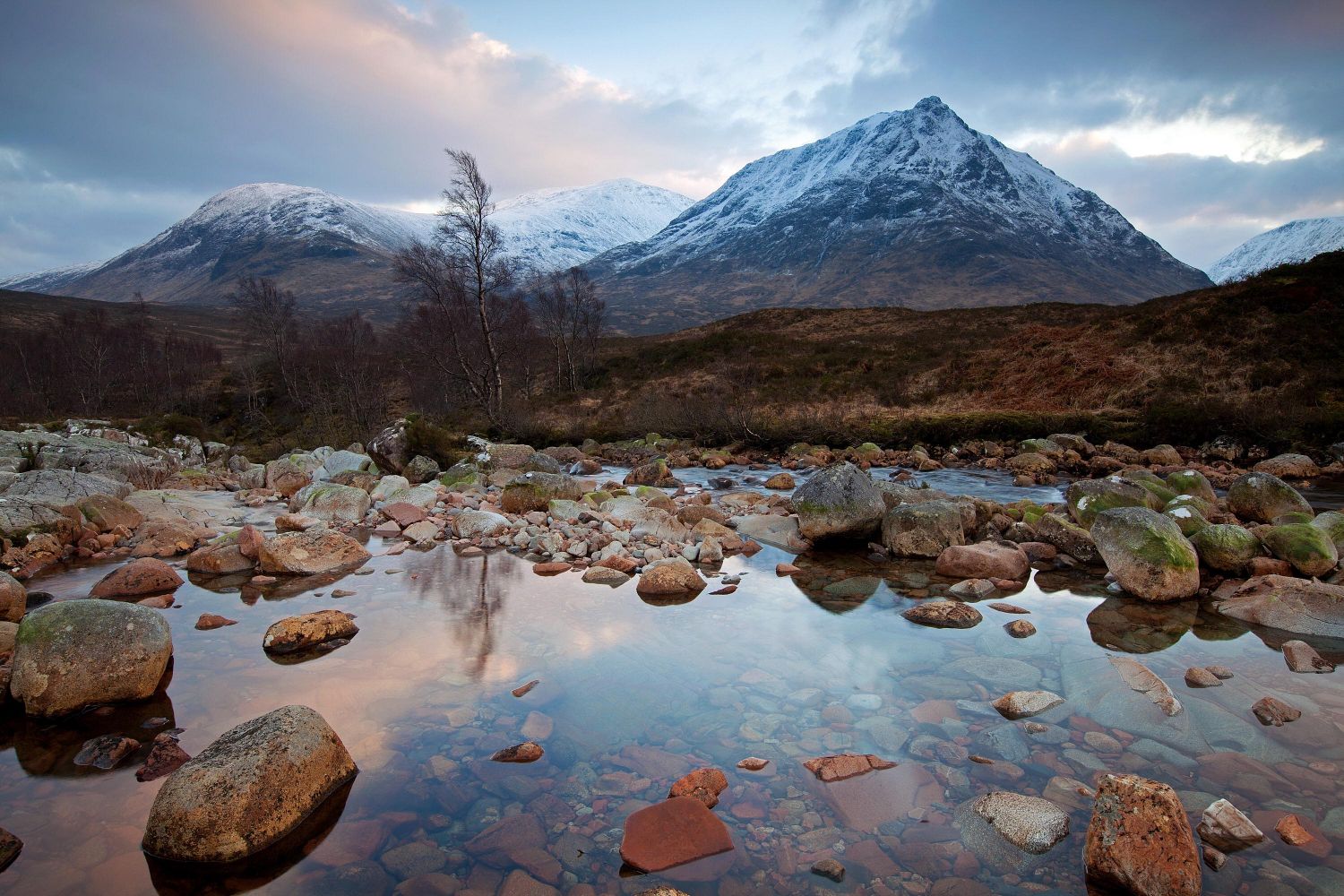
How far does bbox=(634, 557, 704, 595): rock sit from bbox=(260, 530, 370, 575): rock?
176 inches

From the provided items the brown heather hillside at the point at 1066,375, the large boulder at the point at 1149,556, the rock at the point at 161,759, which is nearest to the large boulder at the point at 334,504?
the rock at the point at 161,759

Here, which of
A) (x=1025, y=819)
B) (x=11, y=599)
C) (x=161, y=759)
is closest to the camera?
(x=1025, y=819)

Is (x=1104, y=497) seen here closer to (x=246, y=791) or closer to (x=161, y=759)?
(x=246, y=791)

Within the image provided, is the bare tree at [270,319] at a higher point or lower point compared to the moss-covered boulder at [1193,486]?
higher

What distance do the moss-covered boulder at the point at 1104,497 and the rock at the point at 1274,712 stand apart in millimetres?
5083

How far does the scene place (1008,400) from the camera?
26.6 metres

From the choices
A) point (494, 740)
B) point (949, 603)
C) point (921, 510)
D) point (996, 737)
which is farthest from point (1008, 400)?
point (494, 740)

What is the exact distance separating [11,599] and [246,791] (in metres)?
5.48

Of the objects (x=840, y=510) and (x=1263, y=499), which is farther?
(x=1263, y=499)

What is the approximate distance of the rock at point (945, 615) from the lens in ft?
22.1

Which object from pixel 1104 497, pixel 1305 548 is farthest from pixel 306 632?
pixel 1305 548

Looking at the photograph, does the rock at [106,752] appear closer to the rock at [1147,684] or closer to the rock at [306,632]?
the rock at [306,632]

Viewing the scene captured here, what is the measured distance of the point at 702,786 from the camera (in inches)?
158

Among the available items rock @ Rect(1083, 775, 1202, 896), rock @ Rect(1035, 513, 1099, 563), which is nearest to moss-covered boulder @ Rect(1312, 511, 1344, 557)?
rock @ Rect(1035, 513, 1099, 563)
